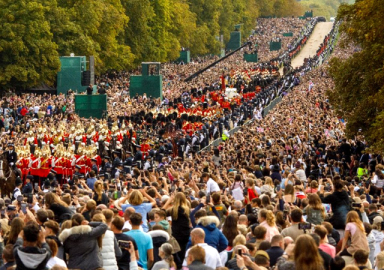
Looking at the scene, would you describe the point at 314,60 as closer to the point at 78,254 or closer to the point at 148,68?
the point at 148,68

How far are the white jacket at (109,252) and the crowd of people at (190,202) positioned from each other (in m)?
0.01

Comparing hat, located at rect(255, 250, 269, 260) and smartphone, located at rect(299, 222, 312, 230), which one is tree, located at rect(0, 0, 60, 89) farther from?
hat, located at rect(255, 250, 269, 260)

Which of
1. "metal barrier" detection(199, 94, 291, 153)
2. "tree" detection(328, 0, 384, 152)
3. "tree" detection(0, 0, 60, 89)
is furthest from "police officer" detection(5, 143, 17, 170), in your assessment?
"tree" detection(0, 0, 60, 89)

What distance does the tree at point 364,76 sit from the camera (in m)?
26.8

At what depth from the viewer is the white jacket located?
473 inches

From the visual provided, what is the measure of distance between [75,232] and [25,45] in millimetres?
46773

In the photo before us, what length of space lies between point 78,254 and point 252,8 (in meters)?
135

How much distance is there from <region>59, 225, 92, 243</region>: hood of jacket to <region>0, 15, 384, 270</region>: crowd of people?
0.04ft

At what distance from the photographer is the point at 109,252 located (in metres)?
12.0

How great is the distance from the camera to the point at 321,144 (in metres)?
31.9

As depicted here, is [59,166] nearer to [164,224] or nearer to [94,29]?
[164,224]

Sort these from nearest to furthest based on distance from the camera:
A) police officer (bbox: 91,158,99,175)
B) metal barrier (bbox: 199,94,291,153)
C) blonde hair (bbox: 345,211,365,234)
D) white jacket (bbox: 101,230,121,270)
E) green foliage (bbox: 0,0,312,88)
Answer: white jacket (bbox: 101,230,121,270), blonde hair (bbox: 345,211,365,234), police officer (bbox: 91,158,99,175), metal barrier (bbox: 199,94,291,153), green foliage (bbox: 0,0,312,88)

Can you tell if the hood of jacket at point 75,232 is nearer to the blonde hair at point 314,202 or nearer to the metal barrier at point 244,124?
the blonde hair at point 314,202

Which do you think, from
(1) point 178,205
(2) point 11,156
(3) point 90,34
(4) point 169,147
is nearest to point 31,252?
(1) point 178,205
